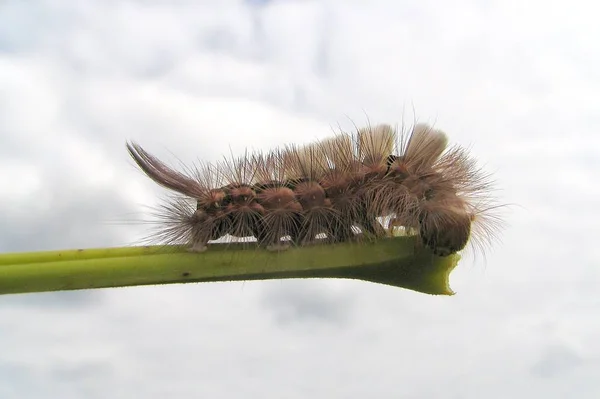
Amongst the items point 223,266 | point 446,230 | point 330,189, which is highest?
point 330,189

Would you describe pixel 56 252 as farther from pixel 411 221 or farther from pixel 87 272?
pixel 411 221

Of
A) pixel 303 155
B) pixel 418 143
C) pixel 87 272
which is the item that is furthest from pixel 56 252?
pixel 418 143

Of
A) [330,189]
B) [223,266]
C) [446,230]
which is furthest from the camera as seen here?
[330,189]

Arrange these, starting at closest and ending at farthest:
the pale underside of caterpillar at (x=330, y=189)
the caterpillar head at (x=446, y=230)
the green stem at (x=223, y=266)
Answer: the green stem at (x=223, y=266) → the caterpillar head at (x=446, y=230) → the pale underside of caterpillar at (x=330, y=189)

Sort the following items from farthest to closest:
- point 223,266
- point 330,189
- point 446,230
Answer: point 330,189
point 446,230
point 223,266

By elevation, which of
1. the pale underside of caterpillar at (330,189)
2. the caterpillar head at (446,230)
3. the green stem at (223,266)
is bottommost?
the green stem at (223,266)

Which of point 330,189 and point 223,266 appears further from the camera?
point 330,189
